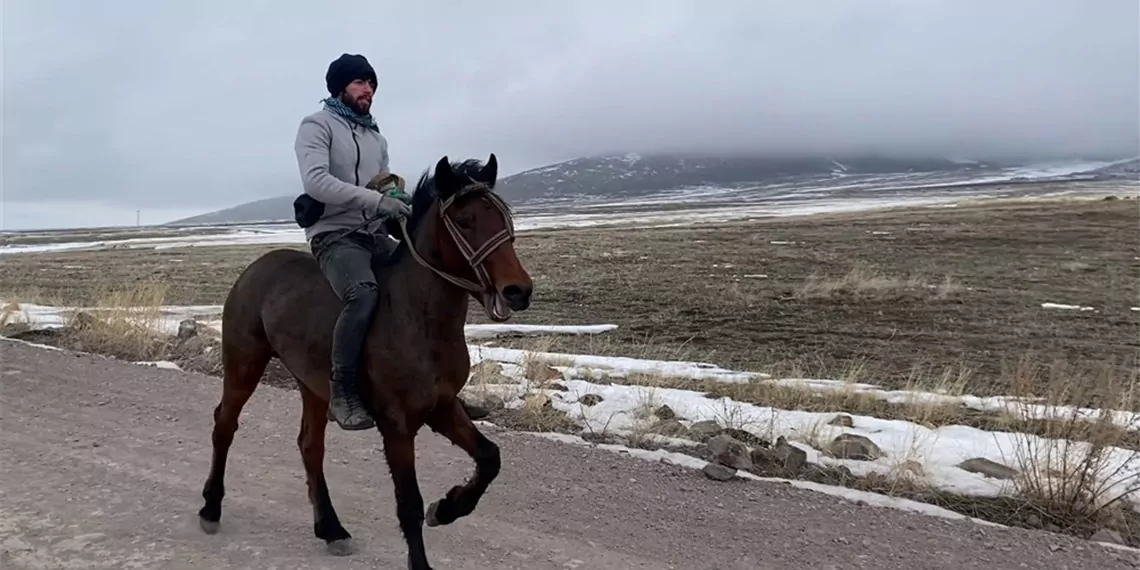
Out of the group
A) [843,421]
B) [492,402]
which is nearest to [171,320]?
[492,402]

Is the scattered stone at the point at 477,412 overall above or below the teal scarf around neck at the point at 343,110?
below

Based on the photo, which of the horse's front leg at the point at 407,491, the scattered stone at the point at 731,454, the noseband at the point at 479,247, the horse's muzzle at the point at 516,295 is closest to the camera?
the horse's muzzle at the point at 516,295

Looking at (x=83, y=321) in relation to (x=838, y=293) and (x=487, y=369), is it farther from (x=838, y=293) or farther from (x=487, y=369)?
(x=838, y=293)

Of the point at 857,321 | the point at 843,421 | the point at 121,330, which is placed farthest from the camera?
the point at 857,321

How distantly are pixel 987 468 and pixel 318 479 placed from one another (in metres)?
5.02

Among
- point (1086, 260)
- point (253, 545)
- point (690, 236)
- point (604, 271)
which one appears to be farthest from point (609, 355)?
point (690, 236)

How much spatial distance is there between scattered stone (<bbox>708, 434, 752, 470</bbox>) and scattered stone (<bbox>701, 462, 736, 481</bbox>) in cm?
12

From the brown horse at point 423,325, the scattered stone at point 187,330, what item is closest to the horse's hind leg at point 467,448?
the brown horse at point 423,325

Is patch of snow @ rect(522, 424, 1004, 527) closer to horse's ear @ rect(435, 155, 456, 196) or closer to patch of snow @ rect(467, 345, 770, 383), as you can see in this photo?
patch of snow @ rect(467, 345, 770, 383)

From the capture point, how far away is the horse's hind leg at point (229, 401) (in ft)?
17.0

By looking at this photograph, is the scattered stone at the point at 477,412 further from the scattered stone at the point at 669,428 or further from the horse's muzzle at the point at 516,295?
the horse's muzzle at the point at 516,295

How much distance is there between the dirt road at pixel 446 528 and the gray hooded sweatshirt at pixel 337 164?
194cm

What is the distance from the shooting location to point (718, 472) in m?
6.31

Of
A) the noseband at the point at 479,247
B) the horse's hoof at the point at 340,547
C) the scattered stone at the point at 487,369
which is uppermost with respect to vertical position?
the noseband at the point at 479,247
